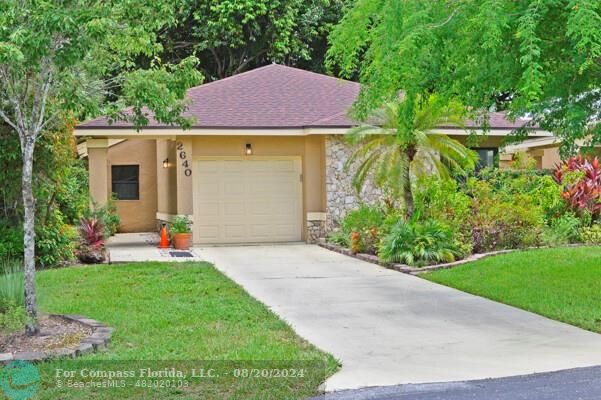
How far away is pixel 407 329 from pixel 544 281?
3748 mm

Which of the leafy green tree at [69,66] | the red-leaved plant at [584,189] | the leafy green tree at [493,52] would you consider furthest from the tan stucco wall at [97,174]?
the red-leaved plant at [584,189]

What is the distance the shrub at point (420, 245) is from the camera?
12.9 meters

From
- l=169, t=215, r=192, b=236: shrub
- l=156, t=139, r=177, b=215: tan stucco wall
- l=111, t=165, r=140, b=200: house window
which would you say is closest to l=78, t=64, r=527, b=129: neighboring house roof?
l=156, t=139, r=177, b=215: tan stucco wall

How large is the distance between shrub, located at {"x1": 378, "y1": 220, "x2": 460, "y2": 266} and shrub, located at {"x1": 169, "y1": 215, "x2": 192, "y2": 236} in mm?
5553

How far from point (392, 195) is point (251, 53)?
44.5 feet

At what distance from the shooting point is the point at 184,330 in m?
7.62

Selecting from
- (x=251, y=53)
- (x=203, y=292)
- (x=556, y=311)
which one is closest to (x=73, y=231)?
(x=203, y=292)

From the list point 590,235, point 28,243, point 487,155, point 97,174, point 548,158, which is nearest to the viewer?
point 28,243

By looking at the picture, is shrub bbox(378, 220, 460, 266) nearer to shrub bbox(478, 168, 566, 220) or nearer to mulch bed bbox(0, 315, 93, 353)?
shrub bbox(478, 168, 566, 220)

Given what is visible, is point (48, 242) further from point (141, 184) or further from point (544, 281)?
point (141, 184)

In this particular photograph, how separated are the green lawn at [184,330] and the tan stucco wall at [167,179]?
692 centimetres

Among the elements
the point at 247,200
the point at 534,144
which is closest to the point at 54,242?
the point at 247,200

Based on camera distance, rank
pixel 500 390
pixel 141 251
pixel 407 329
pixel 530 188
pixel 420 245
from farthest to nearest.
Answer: pixel 141 251
pixel 530 188
pixel 420 245
pixel 407 329
pixel 500 390

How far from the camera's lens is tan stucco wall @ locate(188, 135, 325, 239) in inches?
691
